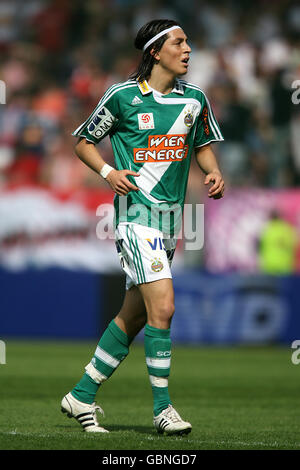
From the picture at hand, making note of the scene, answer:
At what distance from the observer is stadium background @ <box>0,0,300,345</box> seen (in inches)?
571

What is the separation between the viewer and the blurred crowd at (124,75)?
623 inches

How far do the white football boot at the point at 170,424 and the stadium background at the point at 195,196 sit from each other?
8322 millimetres

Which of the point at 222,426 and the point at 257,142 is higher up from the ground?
the point at 257,142

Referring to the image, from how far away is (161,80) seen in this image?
6.38 m

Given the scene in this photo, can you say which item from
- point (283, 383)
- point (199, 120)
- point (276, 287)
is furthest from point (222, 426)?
point (276, 287)

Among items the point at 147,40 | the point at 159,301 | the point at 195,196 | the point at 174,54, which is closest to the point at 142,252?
the point at 159,301

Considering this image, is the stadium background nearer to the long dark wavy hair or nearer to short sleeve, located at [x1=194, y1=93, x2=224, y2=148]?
short sleeve, located at [x1=194, y1=93, x2=224, y2=148]

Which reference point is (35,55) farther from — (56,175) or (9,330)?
(9,330)

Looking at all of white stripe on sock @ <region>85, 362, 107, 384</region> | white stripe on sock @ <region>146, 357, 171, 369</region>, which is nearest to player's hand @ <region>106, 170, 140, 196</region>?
white stripe on sock @ <region>146, 357, 171, 369</region>

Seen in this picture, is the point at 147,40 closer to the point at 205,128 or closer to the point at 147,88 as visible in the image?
the point at 147,88

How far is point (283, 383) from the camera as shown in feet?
32.8

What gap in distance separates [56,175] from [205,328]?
4253 millimetres
